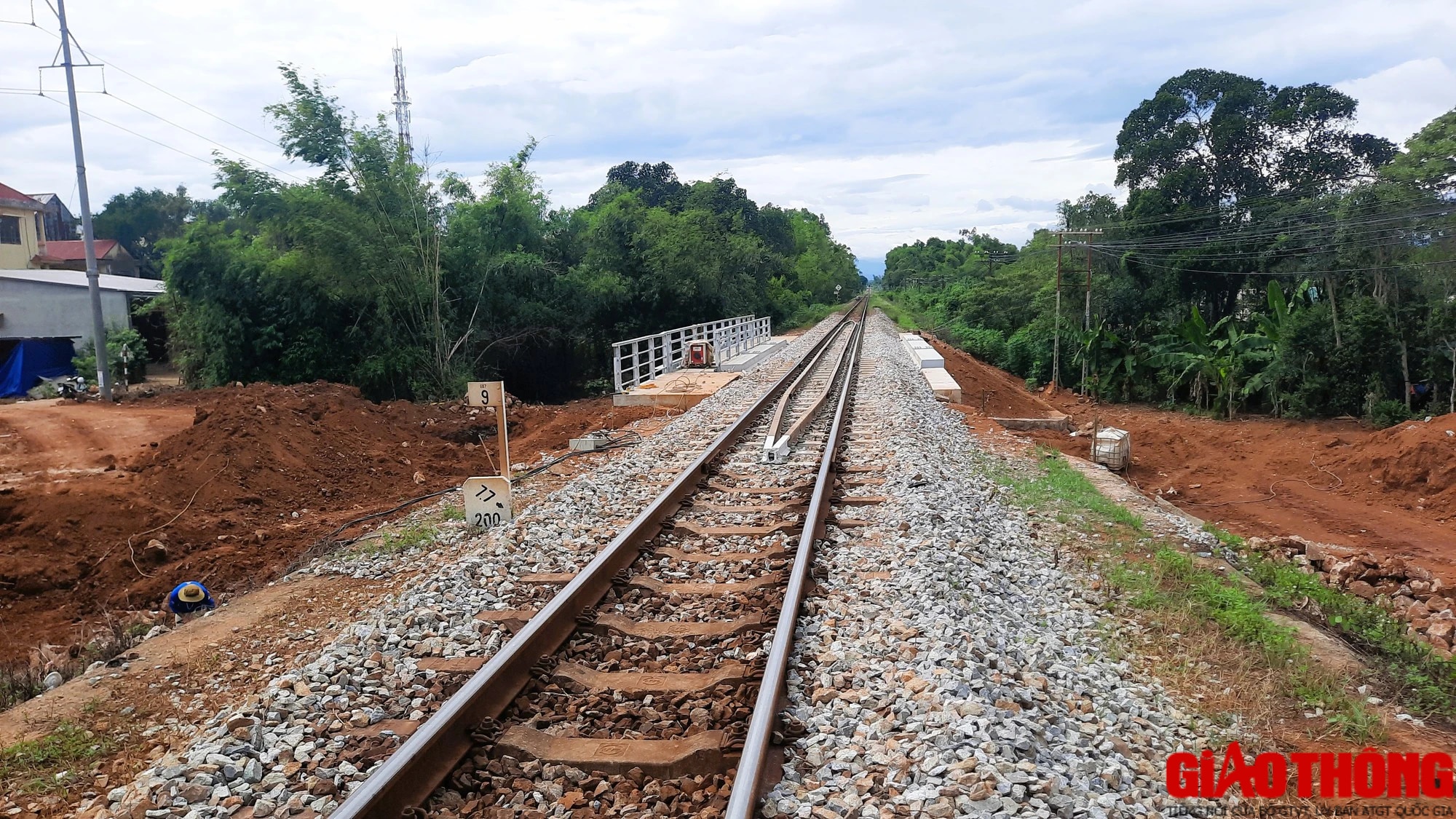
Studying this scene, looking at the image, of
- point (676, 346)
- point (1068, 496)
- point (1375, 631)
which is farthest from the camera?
point (676, 346)

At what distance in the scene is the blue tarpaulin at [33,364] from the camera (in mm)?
23516

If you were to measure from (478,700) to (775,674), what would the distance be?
4.43ft

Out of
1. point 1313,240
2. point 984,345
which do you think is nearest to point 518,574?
point 1313,240

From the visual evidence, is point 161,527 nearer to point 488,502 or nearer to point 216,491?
point 216,491

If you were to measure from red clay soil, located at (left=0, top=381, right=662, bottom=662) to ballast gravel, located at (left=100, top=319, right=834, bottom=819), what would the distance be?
1.97 m

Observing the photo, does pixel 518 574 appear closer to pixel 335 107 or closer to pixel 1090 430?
pixel 1090 430

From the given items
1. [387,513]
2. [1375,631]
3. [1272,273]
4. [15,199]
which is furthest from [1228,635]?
[15,199]

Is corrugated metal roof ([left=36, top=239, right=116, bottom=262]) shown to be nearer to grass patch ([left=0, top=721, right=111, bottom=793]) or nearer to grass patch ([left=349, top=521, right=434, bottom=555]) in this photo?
grass patch ([left=349, top=521, right=434, bottom=555])

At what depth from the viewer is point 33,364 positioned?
79.0ft

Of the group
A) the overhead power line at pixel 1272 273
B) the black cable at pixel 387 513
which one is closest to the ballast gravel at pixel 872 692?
the black cable at pixel 387 513

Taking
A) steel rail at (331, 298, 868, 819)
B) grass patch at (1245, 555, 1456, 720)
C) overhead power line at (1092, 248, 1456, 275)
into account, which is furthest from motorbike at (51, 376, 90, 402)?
overhead power line at (1092, 248, 1456, 275)

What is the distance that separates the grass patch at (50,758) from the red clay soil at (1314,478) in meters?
12.3

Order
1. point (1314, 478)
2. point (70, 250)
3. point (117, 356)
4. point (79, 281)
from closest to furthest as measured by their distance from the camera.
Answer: point (1314, 478) → point (117, 356) → point (79, 281) → point (70, 250)

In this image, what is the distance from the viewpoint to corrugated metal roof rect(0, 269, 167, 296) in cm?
2523
